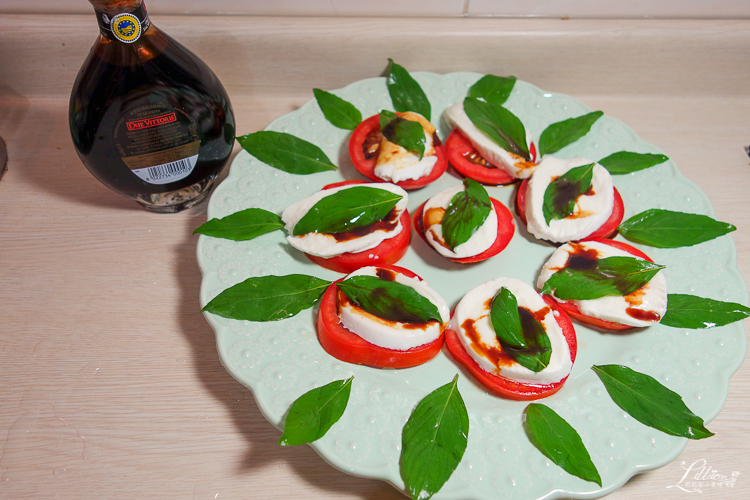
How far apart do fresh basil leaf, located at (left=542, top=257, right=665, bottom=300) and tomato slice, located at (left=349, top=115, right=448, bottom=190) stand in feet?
1.30

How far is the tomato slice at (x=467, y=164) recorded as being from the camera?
4.20 ft

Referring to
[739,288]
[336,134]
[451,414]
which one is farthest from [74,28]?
[739,288]

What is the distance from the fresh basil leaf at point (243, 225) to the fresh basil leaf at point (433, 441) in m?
0.52

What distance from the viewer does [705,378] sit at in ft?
3.19

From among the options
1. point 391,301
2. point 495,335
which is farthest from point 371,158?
point 495,335

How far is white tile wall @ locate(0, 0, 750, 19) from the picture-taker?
140 cm

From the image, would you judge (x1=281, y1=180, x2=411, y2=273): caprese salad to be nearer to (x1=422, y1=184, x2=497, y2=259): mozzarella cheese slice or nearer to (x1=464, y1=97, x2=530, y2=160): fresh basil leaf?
(x1=422, y1=184, x2=497, y2=259): mozzarella cheese slice

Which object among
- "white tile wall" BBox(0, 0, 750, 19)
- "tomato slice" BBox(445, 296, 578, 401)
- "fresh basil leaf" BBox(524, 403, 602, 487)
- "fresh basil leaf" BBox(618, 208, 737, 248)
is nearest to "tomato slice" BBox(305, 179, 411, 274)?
"tomato slice" BBox(445, 296, 578, 401)

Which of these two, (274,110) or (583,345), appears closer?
(583,345)

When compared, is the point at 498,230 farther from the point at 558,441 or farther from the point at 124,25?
the point at 124,25

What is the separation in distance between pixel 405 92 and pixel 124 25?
720 mm

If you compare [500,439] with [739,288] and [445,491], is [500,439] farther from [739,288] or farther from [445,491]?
[739,288]

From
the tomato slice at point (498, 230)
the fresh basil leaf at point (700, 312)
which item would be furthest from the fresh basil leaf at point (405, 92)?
the fresh basil leaf at point (700, 312)

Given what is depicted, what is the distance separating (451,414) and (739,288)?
73cm
